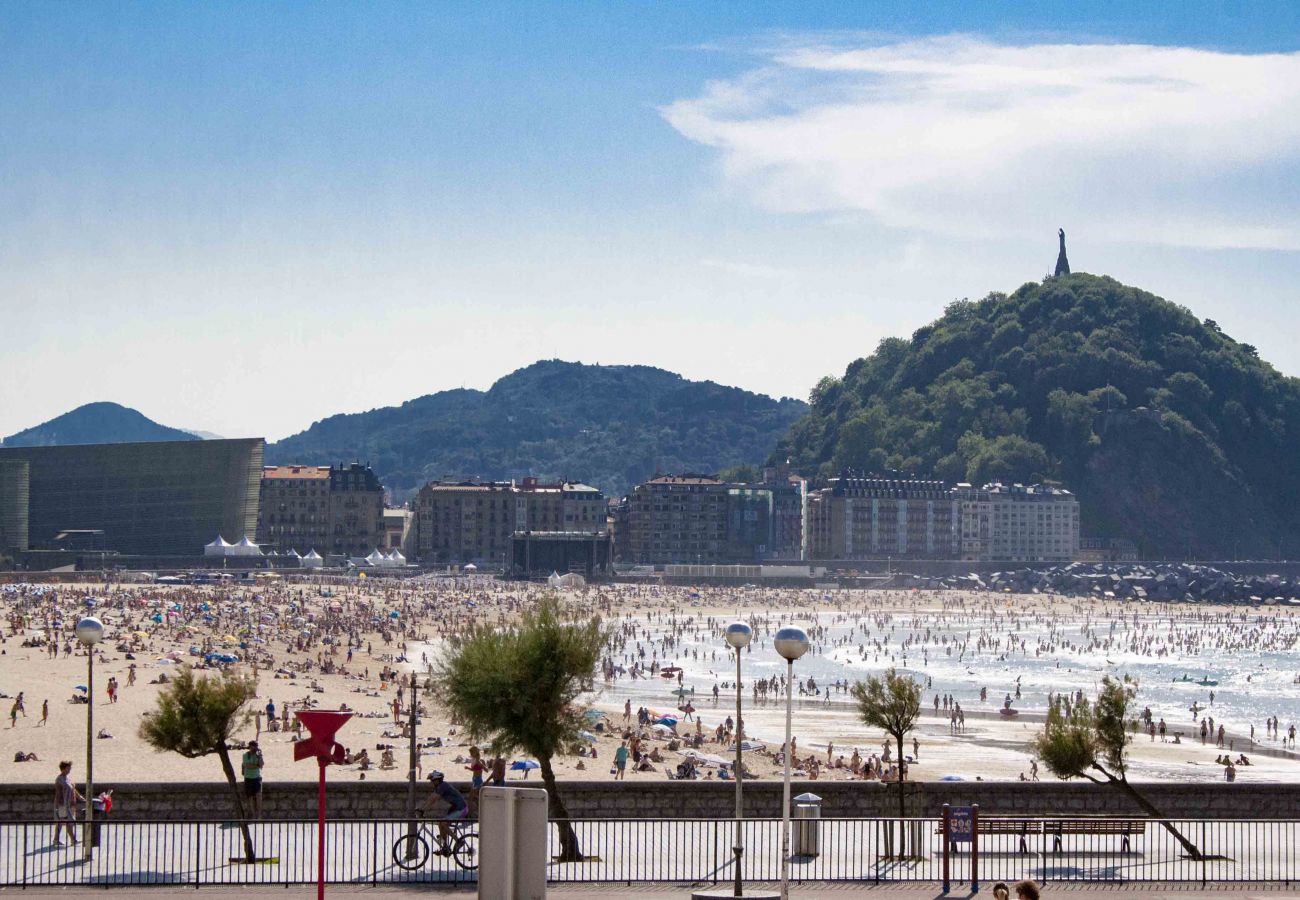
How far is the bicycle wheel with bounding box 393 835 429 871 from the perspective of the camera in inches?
702

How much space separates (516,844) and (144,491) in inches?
A: 5776

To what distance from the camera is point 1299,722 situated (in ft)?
195

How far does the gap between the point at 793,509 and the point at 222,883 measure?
174292 mm

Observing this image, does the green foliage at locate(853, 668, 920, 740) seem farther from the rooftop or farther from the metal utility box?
the rooftop

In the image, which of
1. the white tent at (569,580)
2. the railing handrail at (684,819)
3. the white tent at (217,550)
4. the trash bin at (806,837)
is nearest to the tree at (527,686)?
the railing handrail at (684,819)

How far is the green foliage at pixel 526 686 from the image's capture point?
20516mm

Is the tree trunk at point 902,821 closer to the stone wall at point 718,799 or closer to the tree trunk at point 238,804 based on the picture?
the stone wall at point 718,799

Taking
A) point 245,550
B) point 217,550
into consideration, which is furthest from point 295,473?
point 245,550

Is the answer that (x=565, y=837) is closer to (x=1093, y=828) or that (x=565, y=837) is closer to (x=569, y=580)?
(x=1093, y=828)

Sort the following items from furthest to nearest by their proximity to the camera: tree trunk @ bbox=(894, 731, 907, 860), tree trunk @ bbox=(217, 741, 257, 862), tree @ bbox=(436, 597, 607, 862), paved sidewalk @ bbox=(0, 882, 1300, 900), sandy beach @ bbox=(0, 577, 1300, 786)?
sandy beach @ bbox=(0, 577, 1300, 786)
tree @ bbox=(436, 597, 607, 862)
tree trunk @ bbox=(894, 731, 907, 860)
tree trunk @ bbox=(217, 741, 257, 862)
paved sidewalk @ bbox=(0, 882, 1300, 900)

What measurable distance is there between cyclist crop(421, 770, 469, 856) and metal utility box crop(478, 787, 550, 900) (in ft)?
19.3

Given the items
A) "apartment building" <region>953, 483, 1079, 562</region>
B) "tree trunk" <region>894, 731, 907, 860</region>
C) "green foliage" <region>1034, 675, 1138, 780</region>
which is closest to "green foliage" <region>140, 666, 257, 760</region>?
"tree trunk" <region>894, 731, 907, 860</region>

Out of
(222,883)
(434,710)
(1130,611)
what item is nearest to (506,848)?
(222,883)

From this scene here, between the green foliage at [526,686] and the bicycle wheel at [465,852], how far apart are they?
232cm
